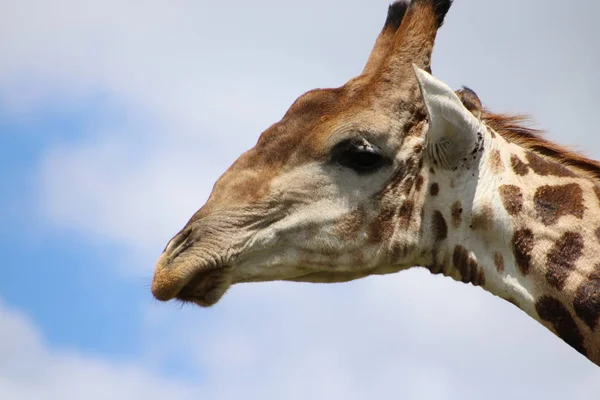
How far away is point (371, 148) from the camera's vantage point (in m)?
8.38

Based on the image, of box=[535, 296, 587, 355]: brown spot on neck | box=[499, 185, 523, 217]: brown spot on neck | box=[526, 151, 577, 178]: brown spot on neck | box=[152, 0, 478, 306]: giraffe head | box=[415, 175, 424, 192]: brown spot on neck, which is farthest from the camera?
box=[415, 175, 424, 192]: brown spot on neck

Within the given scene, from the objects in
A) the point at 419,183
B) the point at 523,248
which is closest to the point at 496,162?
the point at 419,183

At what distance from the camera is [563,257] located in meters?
7.59

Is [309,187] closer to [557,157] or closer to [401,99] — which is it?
[401,99]

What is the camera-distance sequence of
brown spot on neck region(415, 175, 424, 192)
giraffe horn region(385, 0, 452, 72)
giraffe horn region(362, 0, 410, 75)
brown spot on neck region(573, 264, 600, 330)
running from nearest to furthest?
brown spot on neck region(573, 264, 600, 330) < brown spot on neck region(415, 175, 424, 192) < giraffe horn region(385, 0, 452, 72) < giraffe horn region(362, 0, 410, 75)

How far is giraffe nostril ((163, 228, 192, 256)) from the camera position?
26.7ft

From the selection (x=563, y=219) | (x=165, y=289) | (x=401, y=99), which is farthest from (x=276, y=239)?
(x=563, y=219)

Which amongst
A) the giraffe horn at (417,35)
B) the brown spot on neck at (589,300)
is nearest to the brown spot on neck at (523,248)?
the brown spot on neck at (589,300)

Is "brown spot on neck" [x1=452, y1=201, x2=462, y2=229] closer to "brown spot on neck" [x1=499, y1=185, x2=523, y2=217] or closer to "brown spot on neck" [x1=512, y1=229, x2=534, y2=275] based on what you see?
"brown spot on neck" [x1=499, y1=185, x2=523, y2=217]

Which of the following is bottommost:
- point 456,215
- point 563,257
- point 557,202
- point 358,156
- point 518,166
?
point 563,257

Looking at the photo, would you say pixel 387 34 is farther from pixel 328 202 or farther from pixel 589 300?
pixel 589 300

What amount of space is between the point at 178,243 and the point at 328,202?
4.07ft

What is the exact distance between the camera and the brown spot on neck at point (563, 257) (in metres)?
7.55

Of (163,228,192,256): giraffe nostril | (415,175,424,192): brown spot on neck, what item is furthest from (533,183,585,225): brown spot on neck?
Result: (163,228,192,256): giraffe nostril
